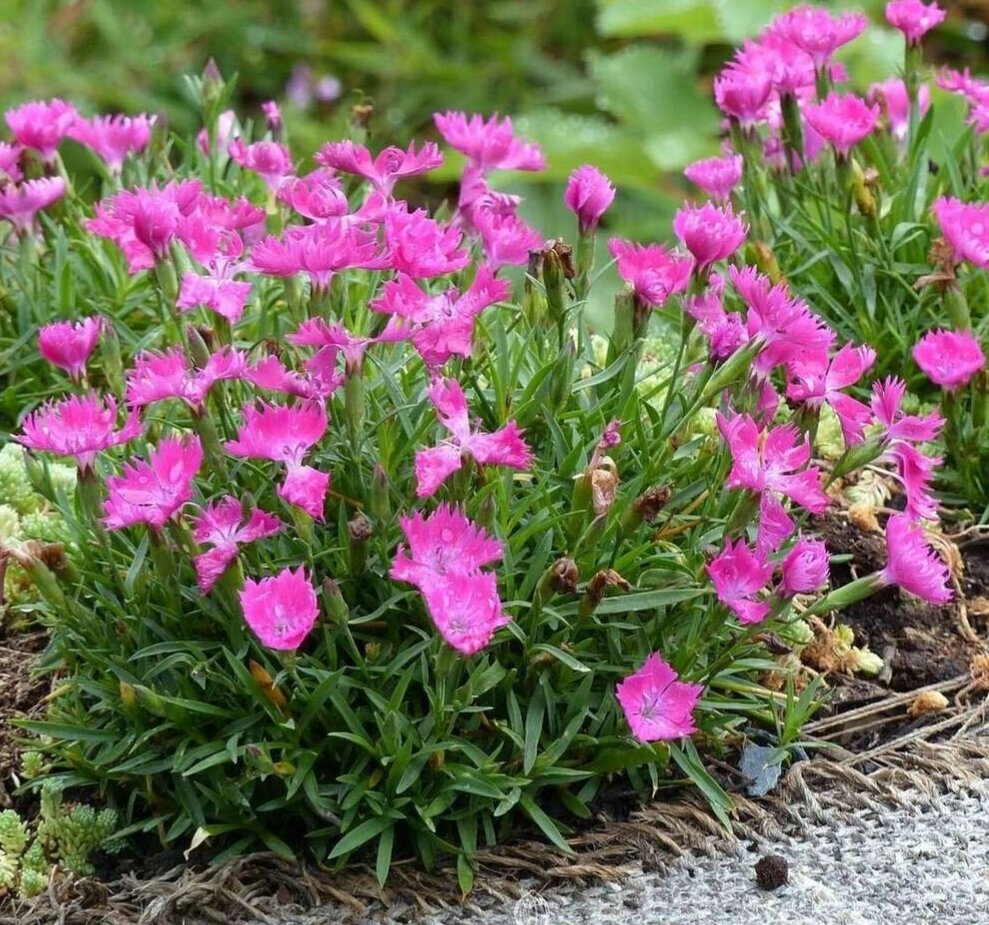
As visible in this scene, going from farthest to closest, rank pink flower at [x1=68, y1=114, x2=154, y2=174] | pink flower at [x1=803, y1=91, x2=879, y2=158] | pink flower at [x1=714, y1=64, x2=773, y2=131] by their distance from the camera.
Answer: pink flower at [x1=68, y1=114, x2=154, y2=174] → pink flower at [x1=714, y1=64, x2=773, y2=131] → pink flower at [x1=803, y1=91, x2=879, y2=158]

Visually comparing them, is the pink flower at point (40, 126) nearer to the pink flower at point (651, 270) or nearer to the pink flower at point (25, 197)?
the pink flower at point (25, 197)

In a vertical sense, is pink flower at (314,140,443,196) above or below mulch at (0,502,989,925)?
above

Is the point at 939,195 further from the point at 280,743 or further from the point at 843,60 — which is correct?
the point at 843,60

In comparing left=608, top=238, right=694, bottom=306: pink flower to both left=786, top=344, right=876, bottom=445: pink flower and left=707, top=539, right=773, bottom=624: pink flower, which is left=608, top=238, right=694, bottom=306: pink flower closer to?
left=786, top=344, right=876, bottom=445: pink flower

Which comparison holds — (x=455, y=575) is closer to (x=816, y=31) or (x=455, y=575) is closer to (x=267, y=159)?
(x=267, y=159)

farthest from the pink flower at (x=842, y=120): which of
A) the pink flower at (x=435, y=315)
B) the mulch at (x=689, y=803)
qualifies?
the pink flower at (x=435, y=315)

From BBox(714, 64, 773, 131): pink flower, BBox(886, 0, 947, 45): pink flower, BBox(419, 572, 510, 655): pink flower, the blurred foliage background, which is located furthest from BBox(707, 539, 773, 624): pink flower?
the blurred foliage background
